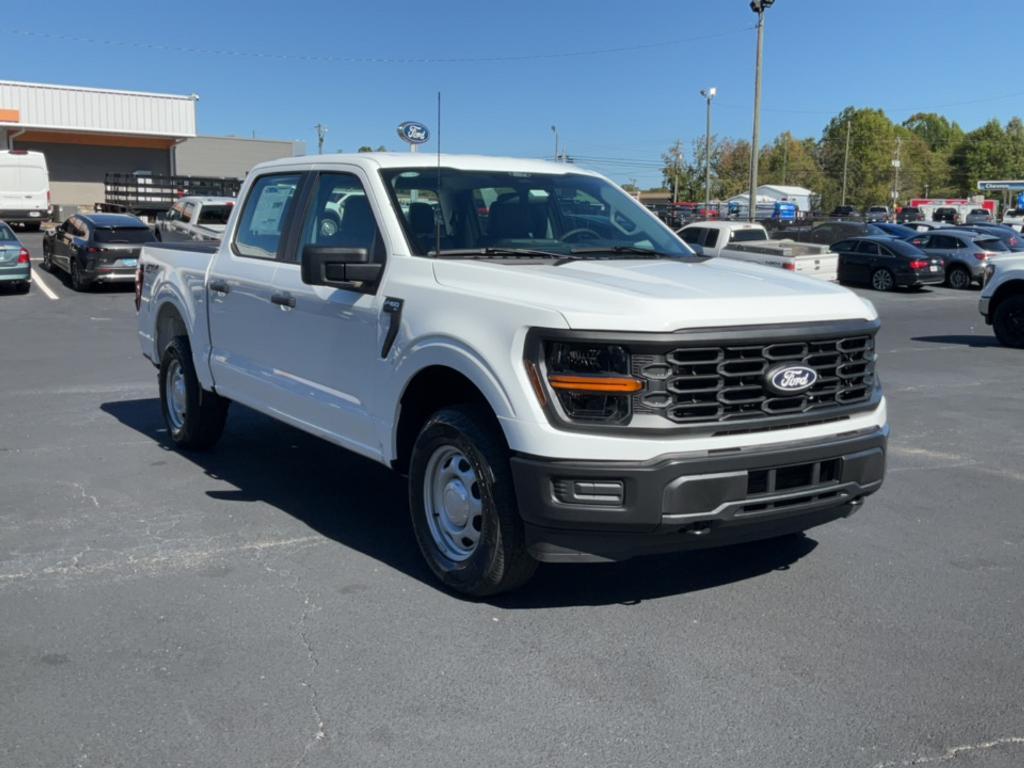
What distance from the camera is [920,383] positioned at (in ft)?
38.0

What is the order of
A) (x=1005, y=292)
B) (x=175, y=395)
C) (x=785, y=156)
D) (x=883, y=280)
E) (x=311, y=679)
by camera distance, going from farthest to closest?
1. (x=785, y=156)
2. (x=883, y=280)
3. (x=1005, y=292)
4. (x=175, y=395)
5. (x=311, y=679)

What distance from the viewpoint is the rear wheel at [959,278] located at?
2867 centimetres

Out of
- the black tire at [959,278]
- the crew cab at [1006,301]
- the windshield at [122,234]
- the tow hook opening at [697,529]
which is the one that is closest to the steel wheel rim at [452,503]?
the tow hook opening at [697,529]

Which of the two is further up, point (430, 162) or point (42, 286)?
point (430, 162)

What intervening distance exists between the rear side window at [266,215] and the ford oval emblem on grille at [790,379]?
312 cm

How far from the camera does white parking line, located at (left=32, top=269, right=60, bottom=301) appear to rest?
20.1 meters

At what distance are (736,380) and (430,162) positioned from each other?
229 centimetres

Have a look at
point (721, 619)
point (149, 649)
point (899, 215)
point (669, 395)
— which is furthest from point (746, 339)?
point (899, 215)

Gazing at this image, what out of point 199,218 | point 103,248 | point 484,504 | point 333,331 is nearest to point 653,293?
point 484,504

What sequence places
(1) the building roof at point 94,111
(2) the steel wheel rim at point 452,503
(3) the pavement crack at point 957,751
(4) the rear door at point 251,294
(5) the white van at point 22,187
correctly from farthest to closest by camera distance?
(1) the building roof at point 94,111 → (5) the white van at point 22,187 → (4) the rear door at point 251,294 → (2) the steel wheel rim at point 452,503 → (3) the pavement crack at point 957,751

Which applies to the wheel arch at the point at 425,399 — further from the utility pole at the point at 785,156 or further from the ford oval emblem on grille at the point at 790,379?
the utility pole at the point at 785,156

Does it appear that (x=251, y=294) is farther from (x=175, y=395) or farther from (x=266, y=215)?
(x=175, y=395)

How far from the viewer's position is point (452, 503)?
474 cm

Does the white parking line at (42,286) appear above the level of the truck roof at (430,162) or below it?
below
